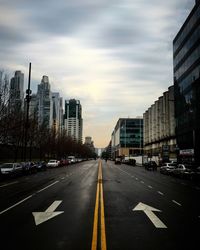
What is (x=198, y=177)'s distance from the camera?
31438mm

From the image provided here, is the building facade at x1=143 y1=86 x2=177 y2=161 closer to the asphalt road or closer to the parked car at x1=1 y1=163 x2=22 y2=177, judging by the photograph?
the parked car at x1=1 y1=163 x2=22 y2=177

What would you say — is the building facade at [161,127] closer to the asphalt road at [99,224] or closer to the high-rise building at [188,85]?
the high-rise building at [188,85]

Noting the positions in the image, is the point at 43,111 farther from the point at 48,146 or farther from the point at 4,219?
the point at 4,219

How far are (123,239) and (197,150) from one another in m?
51.2

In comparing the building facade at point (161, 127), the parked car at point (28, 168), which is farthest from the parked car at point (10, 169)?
the building facade at point (161, 127)

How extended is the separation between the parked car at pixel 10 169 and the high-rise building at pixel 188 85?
31.0 meters

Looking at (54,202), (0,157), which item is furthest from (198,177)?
(0,157)

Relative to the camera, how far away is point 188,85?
203 feet

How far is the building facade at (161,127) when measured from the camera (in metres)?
95.2

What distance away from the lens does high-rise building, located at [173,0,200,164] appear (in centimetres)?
5672

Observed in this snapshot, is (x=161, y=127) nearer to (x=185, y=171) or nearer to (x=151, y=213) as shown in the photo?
(x=185, y=171)

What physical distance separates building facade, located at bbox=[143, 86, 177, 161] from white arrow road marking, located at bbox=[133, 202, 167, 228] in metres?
54.5

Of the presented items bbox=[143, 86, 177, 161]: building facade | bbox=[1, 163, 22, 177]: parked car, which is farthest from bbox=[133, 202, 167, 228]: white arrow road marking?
bbox=[143, 86, 177, 161]: building facade

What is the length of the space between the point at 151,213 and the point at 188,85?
52.2 meters
